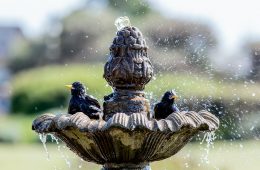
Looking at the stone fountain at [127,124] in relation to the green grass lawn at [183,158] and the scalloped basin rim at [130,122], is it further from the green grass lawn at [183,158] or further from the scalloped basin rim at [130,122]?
the green grass lawn at [183,158]

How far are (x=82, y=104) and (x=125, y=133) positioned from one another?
46cm

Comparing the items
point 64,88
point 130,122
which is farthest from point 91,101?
point 64,88

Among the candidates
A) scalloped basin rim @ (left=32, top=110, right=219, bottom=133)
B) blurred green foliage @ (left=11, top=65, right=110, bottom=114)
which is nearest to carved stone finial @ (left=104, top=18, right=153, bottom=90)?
scalloped basin rim @ (left=32, top=110, right=219, bottom=133)

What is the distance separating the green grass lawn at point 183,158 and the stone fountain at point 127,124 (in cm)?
501

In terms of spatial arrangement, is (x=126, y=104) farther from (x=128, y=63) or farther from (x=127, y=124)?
(x=127, y=124)

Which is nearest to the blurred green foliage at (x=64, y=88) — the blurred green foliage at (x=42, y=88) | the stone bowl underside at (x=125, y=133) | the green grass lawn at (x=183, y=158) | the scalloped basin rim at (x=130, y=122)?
the blurred green foliage at (x=42, y=88)

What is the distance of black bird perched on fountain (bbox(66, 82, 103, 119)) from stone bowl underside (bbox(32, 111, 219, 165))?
0.52 feet

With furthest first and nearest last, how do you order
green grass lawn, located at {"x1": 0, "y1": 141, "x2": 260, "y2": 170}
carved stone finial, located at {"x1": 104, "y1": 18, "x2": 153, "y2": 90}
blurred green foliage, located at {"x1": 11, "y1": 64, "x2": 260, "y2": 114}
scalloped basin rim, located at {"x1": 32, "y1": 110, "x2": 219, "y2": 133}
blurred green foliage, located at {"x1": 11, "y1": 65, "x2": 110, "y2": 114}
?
1. blurred green foliage, located at {"x1": 11, "y1": 65, "x2": 110, "y2": 114}
2. blurred green foliage, located at {"x1": 11, "y1": 64, "x2": 260, "y2": 114}
3. green grass lawn, located at {"x1": 0, "y1": 141, "x2": 260, "y2": 170}
4. carved stone finial, located at {"x1": 104, "y1": 18, "x2": 153, "y2": 90}
5. scalloped basin rim, located at {"x1": 32, "y1": 110, "x2": 219, "y2": 133}

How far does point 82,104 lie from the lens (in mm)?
4520

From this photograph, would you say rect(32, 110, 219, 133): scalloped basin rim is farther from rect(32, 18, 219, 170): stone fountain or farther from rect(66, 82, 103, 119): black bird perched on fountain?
rect(66, 82, 103, 119): black bird perched on fountain

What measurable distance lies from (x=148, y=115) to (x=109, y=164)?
1.08ft

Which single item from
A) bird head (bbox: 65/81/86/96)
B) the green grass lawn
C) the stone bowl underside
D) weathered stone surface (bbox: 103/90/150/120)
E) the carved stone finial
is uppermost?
the green grass lawn

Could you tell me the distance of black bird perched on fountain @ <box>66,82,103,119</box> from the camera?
450 centimetres

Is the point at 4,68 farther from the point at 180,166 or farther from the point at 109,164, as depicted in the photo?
the point at 109,164
